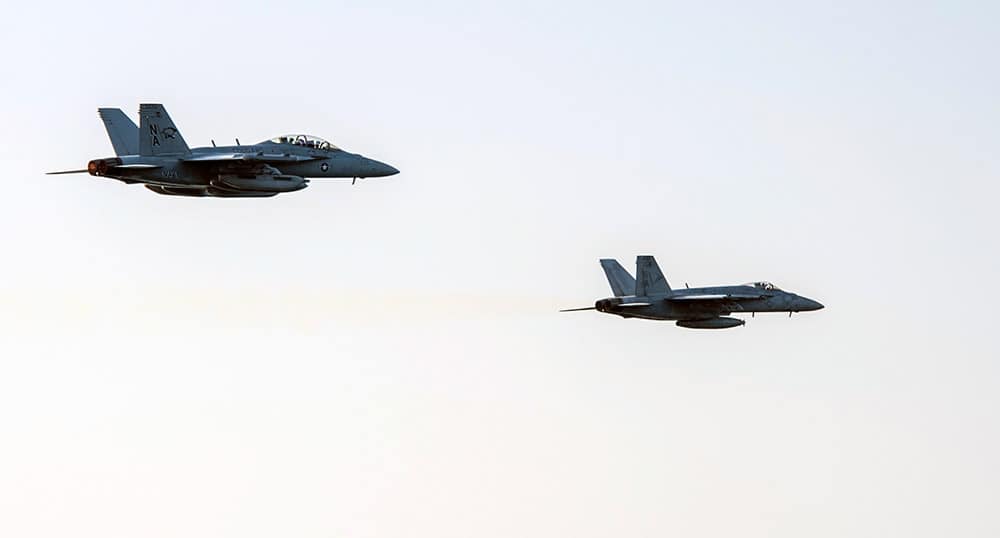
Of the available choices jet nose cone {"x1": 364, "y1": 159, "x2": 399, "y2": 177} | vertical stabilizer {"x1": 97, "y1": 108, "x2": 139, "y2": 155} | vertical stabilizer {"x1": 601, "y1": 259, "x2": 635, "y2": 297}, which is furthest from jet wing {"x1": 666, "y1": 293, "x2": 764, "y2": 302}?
vertical stabilizer {"x1": 97, "y1": 108, "x2": 139, "y2": 155}

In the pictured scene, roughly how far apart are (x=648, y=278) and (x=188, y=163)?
97.4 ft

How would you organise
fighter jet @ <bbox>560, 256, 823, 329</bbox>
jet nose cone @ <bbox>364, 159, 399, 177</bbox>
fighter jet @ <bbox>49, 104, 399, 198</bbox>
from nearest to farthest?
fighter jet @ <bbox>49, 104, 399, 198</bbox>, jet nose cone @ <bbox>364, 159, 399, 177</bbox>, fighter jet @ <bbox>560, 256, 823, 329</bbox>

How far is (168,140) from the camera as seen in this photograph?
4311 inches

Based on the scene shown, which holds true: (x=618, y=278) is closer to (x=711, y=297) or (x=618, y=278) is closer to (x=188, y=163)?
(x=711, y=297)

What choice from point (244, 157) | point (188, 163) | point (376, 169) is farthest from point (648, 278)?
point (188, 163)

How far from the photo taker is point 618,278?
429ft

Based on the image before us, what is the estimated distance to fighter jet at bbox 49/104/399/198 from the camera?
356 ft

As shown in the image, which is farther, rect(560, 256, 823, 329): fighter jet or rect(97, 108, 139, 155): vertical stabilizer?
rect(560, 256, 823, 329): fighter jet

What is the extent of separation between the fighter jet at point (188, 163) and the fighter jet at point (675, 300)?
2088cm

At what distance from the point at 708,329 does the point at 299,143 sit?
26515mm

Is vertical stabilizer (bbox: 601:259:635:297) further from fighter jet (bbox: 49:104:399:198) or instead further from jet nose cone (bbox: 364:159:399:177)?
fighter jet (bbox: 49:104:399:198)

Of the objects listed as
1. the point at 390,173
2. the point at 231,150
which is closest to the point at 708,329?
the point at 390,173

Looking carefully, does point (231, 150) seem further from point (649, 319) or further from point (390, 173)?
point (649, 319)

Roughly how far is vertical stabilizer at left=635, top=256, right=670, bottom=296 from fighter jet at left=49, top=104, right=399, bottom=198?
22.4 metres
